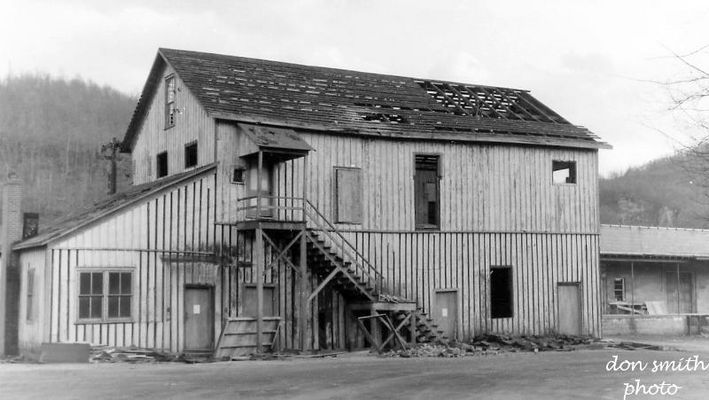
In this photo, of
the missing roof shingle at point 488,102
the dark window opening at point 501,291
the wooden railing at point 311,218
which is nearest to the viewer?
the wooden railing at point 311,218

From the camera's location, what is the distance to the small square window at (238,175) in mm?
30078

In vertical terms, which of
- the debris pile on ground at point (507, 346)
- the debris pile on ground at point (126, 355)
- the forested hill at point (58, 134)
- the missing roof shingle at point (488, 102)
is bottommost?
the debris pile on ground at point (507, 346)

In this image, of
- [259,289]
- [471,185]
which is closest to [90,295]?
[259,289]

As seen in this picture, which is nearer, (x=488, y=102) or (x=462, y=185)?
(x=462, y=185)

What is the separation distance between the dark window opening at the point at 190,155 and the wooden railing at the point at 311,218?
2.92m

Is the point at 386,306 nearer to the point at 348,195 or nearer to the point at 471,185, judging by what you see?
the point at 348,195

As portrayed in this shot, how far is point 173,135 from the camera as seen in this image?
109ft

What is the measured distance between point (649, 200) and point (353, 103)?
258 ft

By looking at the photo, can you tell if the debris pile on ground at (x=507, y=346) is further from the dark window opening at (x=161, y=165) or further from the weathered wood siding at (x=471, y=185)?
the dark window opening at (x=161, y=165)

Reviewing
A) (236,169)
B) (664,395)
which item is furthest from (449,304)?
(664,395)

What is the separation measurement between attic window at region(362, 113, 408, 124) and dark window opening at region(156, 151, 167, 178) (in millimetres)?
7645

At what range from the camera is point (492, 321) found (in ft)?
113

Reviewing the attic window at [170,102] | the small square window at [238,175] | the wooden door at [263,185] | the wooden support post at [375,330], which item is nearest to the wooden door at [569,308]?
the wooden support post at [375,330]

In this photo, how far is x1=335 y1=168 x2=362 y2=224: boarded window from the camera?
1253 inches
